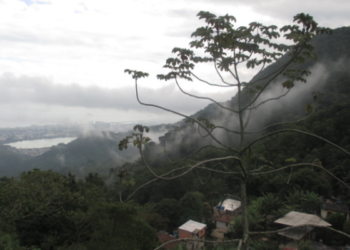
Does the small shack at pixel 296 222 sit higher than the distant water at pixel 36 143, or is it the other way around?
the small shack at pixel 296 222

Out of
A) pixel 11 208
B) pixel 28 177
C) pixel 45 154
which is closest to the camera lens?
pixel 11 208

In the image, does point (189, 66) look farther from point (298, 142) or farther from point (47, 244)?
point (298, 142)

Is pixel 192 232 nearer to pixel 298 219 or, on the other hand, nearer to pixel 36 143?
pixel 298 219

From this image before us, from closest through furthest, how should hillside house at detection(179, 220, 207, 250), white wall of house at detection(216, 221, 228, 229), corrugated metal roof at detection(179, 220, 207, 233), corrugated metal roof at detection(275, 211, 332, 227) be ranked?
corrugated metal roof at detection(275, 211, 332, 227) < hillside house at detection(179, 220, 207, 250) < corrugated metal roof at detection(179, 220, 207, 233) < white wall of house at detection(216, 221, 228, 229)

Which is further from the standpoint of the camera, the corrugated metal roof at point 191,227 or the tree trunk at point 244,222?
the corrugated metal roof at point 191,227

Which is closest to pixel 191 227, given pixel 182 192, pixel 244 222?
pixel 182 192

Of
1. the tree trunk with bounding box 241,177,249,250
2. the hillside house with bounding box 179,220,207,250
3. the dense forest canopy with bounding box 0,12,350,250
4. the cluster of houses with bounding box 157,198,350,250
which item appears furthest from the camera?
the hillside house with bounding box 179,220,207,250

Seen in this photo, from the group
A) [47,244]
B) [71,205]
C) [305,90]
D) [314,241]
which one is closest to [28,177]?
[47,244]

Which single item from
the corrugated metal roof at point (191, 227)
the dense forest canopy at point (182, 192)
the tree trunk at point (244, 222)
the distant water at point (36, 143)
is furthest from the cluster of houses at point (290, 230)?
the distant water at point (36, 143)

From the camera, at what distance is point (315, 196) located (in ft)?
48.6

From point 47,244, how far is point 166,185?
15445mm

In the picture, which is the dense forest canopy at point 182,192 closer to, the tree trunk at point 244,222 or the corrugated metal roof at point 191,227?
the tree trunk at point 244,222

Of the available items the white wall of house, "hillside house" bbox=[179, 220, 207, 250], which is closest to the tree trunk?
"hillside house" bbox=[179, 220, 207, 250]

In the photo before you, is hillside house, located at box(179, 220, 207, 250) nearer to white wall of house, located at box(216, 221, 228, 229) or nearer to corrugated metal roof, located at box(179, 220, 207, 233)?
corrugated metal roof, located at box(179, 220, 207, 233)
